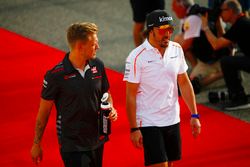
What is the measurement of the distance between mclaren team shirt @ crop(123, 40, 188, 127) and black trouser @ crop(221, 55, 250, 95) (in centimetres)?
252

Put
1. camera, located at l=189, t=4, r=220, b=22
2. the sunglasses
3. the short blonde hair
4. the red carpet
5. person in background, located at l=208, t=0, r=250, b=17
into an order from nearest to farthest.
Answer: the short blonde hair, the sunglasses, the red carpet, camera, located at l=189, t=4, r=220, b=22, person in background, located at l=208, t=0, r=250, b=17

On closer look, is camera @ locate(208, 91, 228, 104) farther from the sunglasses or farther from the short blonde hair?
the short blonde hair

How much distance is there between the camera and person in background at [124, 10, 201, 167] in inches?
197

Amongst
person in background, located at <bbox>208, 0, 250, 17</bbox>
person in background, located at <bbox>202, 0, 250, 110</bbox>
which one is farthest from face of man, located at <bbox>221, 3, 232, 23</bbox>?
person in background, located at <bbox>208, 0, 250, 17</bbox>

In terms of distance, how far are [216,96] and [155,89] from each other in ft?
9.35

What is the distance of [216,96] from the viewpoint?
7.74 metres

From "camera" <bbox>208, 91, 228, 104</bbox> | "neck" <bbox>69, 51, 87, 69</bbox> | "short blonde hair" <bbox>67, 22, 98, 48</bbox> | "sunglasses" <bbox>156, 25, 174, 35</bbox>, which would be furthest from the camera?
"camera" <bbox>208, 91, 228, 104</bbox>

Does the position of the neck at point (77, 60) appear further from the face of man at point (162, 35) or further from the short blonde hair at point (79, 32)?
the face of man at point (162, 35)

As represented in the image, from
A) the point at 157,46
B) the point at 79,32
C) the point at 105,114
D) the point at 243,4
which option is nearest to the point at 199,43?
the point at 243,4

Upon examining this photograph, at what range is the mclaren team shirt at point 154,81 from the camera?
5.02 m

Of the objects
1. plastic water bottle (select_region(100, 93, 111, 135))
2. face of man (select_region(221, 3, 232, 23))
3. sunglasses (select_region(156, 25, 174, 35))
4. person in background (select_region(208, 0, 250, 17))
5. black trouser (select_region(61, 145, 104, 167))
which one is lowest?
black trouser (select_region(61, 145, 104, 167))

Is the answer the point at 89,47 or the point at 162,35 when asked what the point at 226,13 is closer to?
the point at 162,35

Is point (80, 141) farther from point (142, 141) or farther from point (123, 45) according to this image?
point (123, 45)

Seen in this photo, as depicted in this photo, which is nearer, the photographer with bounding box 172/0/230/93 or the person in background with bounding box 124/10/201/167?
the person in background with bounding box 124/10/201/167
